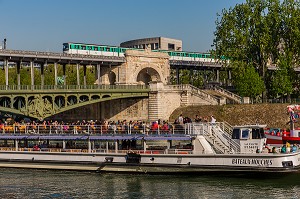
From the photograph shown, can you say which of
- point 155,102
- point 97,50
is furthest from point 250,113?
point 97,50

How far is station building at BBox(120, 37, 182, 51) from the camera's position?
442ft

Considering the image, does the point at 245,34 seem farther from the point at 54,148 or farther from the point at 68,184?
the point at 68,184

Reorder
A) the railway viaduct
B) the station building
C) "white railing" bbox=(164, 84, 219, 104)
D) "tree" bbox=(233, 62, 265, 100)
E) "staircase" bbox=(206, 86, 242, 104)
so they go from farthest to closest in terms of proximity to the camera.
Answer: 1. the station building
2. "staircase" bbox=(206, 86, 242, 104)
3. "white railing" bbox=(164, 84, 219, 104)
4. "tree" bbox=(233, 62, 265, 100)
5. the railway viaduct

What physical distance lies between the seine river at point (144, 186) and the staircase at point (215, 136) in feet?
6.05

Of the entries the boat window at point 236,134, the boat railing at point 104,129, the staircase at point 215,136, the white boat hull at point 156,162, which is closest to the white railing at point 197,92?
the boat railing at point 104,129

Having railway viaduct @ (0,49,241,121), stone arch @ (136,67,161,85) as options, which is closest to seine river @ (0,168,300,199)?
railway viaduct @ (0,49,241,121)

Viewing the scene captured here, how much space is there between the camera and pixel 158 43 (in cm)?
13500

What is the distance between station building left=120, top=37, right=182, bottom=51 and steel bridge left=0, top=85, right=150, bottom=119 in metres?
72.3

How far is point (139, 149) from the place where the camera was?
111 feet

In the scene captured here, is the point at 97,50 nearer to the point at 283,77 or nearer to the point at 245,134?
the point at 283,77

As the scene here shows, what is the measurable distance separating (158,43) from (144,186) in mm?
107046

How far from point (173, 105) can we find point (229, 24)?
12944 mm

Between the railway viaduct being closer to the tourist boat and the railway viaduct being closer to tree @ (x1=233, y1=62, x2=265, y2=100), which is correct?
tree @ (x1=233, y1=62, x2=265, y2=100)

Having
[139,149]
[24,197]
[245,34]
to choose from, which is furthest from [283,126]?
[24,197]
